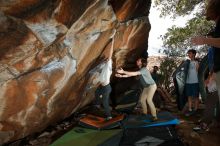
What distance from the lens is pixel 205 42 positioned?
335 cm

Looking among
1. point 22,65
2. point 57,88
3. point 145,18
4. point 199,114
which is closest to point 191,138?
point 199,114

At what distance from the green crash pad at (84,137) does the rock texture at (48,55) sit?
32.3 inches

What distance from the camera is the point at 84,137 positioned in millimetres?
7410

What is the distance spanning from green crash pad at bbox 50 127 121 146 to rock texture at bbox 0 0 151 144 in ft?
2.69

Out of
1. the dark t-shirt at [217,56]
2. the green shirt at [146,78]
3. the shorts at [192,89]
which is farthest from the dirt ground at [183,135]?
the dark t-shirt at [217,56]

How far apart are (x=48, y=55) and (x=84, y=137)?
2162mm

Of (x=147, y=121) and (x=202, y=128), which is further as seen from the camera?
(x=147, y=121)

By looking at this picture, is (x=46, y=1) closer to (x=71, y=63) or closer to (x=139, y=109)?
(x=71, y=63)

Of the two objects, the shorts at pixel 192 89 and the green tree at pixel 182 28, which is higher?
the green tree at pixel 182 28

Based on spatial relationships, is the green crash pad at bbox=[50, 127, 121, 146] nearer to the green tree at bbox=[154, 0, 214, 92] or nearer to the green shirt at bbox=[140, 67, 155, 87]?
the green shirt at bbox=[140, 67, 155, 87]

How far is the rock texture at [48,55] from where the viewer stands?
5.96m

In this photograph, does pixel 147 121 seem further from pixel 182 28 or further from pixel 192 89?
pixel 182 28

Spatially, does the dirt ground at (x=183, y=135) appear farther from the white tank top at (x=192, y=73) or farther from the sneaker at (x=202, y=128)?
the white tank top at (x=192, y=73)

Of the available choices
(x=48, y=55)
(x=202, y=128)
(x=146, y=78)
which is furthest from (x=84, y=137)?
(x=202, y=128)
